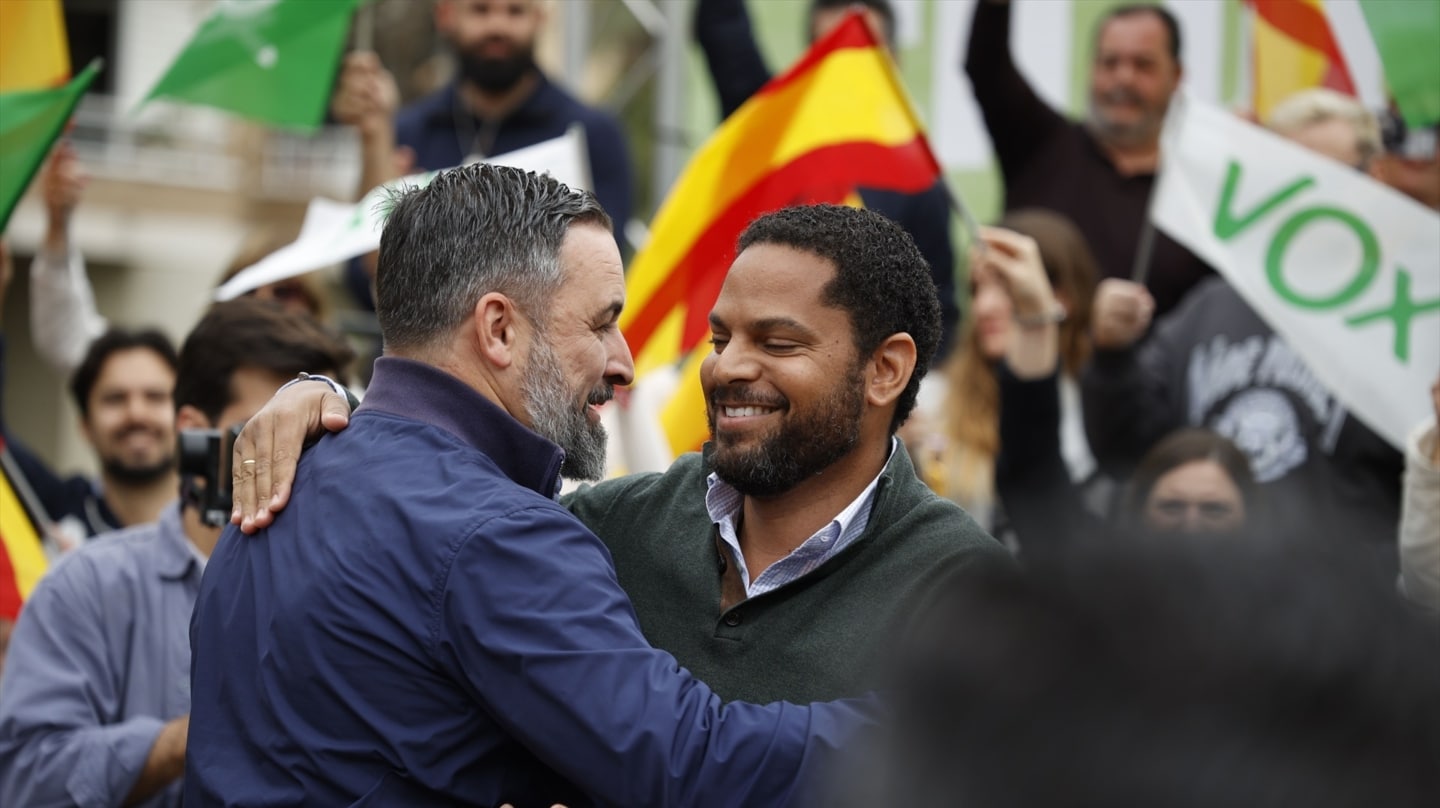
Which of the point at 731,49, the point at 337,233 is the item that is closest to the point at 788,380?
the point at 337,233

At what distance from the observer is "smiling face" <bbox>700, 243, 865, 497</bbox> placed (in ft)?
9.81

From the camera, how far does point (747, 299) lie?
3.04 metres

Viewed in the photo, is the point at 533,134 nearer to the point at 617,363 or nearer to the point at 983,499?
the point at 983,499

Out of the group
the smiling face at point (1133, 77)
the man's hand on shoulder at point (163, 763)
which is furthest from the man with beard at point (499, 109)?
the man's hand on shoulder at point (163, 763)

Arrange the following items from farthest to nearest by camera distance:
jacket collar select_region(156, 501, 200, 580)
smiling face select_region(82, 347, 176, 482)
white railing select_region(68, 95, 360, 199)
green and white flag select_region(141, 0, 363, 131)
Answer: white railing select_region(68, 95, 360, 199) → green and white flag select_region(141, 0, 363, 131) → smiling face select_region(82, 347, 176, 482) → jacket collar select_region(156, 501, 200, 580)

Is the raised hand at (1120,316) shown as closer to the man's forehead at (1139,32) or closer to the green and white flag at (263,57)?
the man's forehead at (1139,32)

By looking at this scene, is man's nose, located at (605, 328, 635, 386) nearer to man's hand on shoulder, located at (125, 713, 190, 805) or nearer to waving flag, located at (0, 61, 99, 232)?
man's hand on shoulder, located at (125, 713, 190, 805)

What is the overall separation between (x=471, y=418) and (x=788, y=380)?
538mm

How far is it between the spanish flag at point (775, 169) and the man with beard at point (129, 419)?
145 cm

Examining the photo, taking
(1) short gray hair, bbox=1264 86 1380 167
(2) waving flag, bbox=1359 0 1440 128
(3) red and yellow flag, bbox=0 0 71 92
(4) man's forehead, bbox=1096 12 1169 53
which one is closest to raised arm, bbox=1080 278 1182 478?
(1) short gray hair, bbox=1264 86 1380 167

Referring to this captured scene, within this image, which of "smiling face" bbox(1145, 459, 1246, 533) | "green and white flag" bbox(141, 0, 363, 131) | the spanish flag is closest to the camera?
"smiling face" bbox(1145, 459, 1246, 533)

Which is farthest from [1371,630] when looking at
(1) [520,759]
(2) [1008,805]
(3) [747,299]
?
(3) [747,299]

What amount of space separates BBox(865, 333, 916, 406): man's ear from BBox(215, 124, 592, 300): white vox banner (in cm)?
200

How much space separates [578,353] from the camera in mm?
2920
